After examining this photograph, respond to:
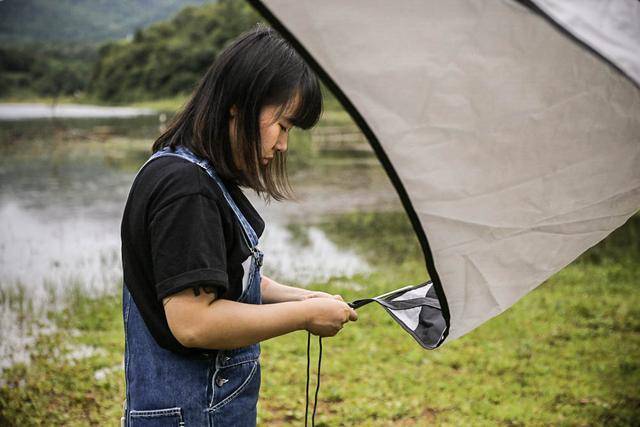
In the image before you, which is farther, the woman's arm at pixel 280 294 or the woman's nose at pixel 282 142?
the woman's arm at pixel 280 294

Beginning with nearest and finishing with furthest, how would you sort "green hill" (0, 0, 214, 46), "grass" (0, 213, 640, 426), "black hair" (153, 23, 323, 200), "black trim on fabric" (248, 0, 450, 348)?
"black trim on fabric" (248, 0, 450, 348)
"black hair" (153, 23, 323, 200)
"grass" (0, 213, 640, 426)
"green hill" (0, 0, 214, 46)

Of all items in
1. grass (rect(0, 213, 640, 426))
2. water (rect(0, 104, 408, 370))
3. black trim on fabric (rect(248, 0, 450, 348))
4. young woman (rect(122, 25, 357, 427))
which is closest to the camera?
black trim on fabric (rect(248, 0, 450, 348))

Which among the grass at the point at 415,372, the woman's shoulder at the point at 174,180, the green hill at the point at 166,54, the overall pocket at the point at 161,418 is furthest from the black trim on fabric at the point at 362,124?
the green hill at the point at 166,54

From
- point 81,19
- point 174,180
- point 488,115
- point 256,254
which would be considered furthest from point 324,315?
point 81,19

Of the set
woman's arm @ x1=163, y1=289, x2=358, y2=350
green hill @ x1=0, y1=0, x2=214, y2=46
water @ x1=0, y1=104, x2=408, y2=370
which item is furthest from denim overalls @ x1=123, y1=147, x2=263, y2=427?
green hill @ x1=0, y1=0, x2=214, y2=46

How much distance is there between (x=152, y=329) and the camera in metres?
1.46

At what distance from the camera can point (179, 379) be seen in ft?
4.89

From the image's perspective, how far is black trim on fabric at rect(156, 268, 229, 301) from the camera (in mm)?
1301

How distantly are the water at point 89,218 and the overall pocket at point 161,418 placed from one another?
2.99 metres

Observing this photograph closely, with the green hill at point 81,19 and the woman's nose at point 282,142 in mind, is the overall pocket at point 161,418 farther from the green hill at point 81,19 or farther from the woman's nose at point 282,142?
the green hill at point 81,19

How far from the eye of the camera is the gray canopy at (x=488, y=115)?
4.15ft

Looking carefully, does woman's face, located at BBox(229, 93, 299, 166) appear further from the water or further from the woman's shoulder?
the water

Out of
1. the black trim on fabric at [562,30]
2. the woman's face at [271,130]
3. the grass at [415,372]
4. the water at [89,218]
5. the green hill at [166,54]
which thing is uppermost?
the black trim on fabric at [562,30]

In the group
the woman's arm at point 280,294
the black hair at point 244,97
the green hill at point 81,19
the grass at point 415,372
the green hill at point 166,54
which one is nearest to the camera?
the black hair at point 244,97
